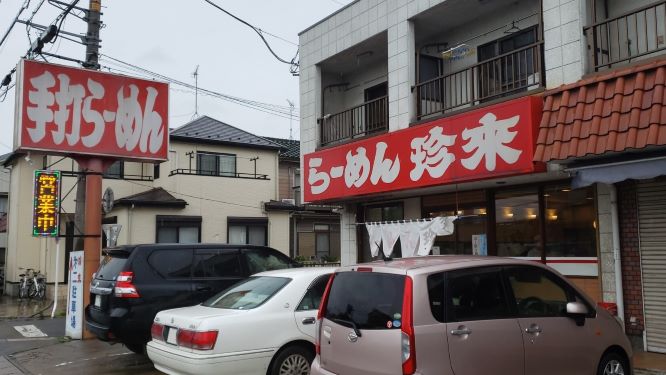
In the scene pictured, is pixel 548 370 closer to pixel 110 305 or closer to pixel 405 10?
pixel 110 305

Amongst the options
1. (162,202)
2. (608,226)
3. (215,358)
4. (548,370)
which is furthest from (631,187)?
(162,202)

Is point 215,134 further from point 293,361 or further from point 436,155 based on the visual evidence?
point 293,361

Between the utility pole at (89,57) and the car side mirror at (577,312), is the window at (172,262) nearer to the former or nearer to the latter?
the utility pole at (89,57)

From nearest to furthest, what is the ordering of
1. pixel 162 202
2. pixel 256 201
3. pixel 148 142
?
pixel 148 142
pixel 162 202
pixel 256 201

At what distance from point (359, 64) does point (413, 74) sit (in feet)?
10.3

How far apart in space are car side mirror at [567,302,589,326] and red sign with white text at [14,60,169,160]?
10591 mm

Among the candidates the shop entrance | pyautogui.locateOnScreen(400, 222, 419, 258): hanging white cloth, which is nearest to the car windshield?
pyautogui.locateOnScreen(400, 222, 419, 258): hanging white cloth

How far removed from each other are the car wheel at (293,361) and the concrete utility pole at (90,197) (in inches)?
277

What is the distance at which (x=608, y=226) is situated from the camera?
27.9 feet

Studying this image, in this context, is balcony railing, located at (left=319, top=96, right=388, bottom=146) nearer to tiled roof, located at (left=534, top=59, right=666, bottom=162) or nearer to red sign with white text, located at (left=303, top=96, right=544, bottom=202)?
red sign with white text, located at (left=303, top=96, right=544, bottom=202)

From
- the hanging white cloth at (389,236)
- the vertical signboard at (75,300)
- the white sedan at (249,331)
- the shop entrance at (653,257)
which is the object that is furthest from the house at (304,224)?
the white sedan at (249,331)

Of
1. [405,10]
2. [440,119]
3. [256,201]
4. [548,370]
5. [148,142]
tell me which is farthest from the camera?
[256,201]

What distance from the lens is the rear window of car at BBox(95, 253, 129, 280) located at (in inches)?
349

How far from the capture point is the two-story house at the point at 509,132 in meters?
7.83
